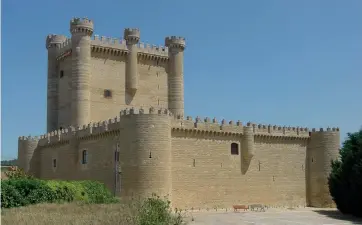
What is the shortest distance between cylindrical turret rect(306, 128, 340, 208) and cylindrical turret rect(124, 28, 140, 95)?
571 inches

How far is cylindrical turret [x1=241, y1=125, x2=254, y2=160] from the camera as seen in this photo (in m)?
34.9

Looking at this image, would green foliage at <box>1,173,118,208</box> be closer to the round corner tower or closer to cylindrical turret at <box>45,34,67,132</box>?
the round corner tower

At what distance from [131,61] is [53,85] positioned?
6904 millimetres

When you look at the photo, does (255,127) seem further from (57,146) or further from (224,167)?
(57,146)

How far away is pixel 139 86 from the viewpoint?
41844 mm

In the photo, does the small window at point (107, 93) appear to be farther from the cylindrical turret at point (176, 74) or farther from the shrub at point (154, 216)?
the shrub at point (154, 216)

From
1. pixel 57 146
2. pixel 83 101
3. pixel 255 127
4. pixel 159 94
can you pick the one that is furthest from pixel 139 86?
pixel 255 127

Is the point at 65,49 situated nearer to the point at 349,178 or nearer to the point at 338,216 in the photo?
the point at 349,178

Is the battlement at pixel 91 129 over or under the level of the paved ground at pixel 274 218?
over

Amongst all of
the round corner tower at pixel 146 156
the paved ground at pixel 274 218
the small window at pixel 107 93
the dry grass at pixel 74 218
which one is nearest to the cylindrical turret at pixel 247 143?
the paved ground at pixel 274 218

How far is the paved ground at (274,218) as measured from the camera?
27.0m

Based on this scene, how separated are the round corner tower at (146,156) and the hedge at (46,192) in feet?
5.47

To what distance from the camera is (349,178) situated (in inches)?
1304

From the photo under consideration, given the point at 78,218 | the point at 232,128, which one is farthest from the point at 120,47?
the point at 78,218
